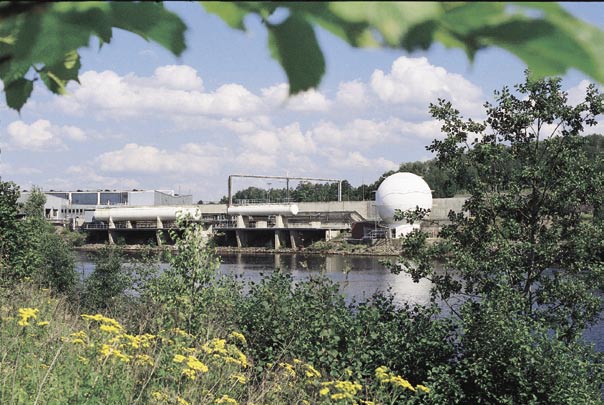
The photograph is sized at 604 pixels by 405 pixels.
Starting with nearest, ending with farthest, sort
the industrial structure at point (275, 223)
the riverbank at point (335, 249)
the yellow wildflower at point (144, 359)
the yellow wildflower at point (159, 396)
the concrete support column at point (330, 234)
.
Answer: the yellow wildflower at point (159, 396) < the yellow wildflower at point (144, 359) < the riverbank at point (335, 249) < the industrial structure at point (275, 223) < the concrete support column at point (330, 234)

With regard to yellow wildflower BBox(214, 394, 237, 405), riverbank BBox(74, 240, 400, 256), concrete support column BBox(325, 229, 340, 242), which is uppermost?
yellow wildflower BBox(214, 394, 237, 405)

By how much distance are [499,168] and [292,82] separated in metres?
11.2

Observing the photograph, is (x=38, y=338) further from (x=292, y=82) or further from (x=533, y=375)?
(x=292, y=82)

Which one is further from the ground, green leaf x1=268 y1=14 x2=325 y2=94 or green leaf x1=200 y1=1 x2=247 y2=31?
green leaf x1=200 y1=1 x2=247 y2=31

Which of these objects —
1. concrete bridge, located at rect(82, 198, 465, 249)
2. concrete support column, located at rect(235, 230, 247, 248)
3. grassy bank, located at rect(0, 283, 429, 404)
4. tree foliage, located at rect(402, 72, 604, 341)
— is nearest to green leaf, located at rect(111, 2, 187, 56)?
grassy bank, located at rect(0, 283, 429, 404)

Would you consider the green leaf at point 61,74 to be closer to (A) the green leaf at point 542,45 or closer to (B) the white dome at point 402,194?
(A) the green leaf at point 542,45

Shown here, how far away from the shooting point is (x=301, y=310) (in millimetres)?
9312

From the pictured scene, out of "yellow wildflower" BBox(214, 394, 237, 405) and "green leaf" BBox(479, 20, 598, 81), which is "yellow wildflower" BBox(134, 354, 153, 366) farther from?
"green leaf" BBox(479, 20, 598, 81)

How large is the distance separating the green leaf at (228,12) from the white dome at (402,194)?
190ft

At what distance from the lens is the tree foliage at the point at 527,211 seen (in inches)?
403

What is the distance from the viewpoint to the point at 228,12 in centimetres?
66

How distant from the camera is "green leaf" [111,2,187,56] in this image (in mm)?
720

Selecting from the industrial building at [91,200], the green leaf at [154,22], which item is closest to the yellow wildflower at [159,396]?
the green leaf at [154,22]

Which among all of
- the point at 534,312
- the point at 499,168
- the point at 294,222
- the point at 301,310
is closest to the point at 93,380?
the point at 301,310
